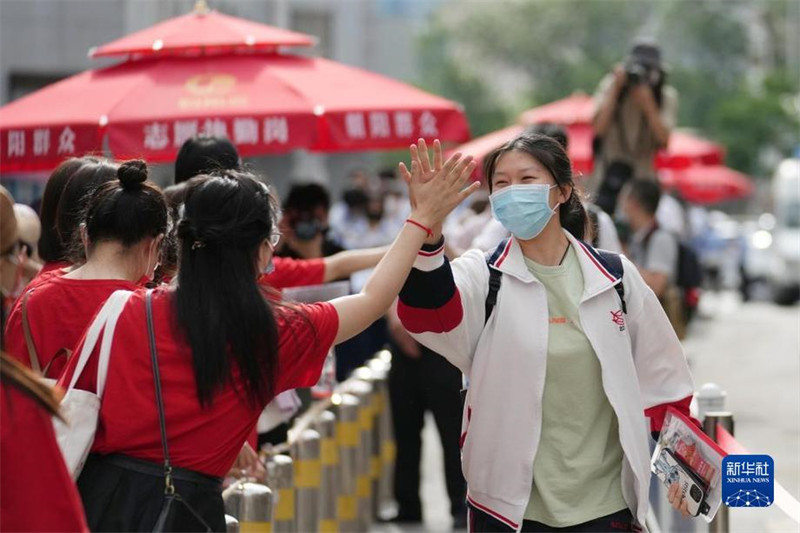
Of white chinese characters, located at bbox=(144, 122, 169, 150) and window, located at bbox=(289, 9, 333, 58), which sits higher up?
window, located at bbox=(289, 9, 333, 58)

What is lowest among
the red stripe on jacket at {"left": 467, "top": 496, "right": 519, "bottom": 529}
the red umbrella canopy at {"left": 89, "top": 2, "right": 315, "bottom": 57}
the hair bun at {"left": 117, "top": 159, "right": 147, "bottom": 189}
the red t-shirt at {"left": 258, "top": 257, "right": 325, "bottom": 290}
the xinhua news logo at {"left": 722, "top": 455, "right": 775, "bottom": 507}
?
the red stripe on jacket at {"left": 467, "top": 496, "right": 519, "bottom": 529}

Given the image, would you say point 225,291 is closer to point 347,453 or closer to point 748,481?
point 748,481

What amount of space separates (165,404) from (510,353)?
3.80 ft

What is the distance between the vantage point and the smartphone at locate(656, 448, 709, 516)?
14.6ft

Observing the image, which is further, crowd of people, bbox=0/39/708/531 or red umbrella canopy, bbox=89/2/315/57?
red umbrella canopy, bbox=89/2/315/57

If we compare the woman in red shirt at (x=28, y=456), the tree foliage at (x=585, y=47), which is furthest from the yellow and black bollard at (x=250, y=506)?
the tree foliage at (x=585, y=47)

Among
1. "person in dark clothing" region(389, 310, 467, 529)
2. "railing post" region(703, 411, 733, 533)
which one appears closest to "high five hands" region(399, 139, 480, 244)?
"railing post" region(703, 411, 733, 533)

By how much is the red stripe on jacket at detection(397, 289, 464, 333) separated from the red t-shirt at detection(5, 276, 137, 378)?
0.93 meters

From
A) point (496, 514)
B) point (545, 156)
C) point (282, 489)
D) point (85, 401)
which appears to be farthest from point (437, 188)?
point (282, 489)

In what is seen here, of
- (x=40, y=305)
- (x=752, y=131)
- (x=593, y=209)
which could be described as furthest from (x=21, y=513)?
(x=752, y=131)

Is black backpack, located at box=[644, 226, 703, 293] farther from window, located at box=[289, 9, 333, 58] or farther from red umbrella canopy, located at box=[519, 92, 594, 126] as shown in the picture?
window, located at box=[289, 9, 333, 58]

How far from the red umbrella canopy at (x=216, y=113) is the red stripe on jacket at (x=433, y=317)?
3.17 meters

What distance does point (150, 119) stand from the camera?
24.0 feet

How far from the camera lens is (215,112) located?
24.3 feet
